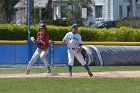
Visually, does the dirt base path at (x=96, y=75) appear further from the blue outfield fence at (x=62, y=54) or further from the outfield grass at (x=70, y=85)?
the blue outfield fence at (x=62, y=54)

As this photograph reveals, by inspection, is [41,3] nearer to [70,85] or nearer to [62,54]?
[62,54]

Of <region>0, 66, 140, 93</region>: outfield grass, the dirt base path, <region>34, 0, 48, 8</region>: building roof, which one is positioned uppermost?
<region>34, 0, 48, 8</region>: building roof

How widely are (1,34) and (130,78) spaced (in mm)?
14703

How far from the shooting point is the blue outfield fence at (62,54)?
23969mm

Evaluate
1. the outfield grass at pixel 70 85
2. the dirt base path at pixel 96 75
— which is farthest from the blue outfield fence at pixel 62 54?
the outfield grass at pixel 70 85

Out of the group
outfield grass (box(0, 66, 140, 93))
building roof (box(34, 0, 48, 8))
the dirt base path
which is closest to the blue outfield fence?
the dirt base path

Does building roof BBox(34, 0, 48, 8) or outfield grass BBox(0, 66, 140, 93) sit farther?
building roof BBox(34, 0, 48, 8)

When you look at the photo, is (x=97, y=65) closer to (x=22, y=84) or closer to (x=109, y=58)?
(x=109, y=58)

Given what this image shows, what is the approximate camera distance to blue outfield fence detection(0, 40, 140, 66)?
78.6 feet

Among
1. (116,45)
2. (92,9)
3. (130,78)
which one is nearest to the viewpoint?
(130,78)

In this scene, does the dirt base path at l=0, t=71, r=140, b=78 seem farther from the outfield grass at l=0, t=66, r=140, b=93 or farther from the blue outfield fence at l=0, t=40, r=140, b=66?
the blue outfield fence at l=0, t=40, r=140, b=66

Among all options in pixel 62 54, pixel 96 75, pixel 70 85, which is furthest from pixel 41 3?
pixel 70 85

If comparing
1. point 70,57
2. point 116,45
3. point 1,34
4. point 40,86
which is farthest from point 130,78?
point 1,34

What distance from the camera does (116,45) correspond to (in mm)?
25547
